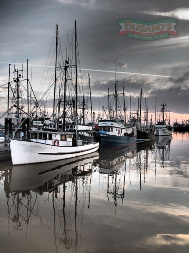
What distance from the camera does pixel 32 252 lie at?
6832 millimetres

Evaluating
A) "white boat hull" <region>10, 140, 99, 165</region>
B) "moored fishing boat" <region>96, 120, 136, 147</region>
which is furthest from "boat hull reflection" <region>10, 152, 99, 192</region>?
"moored fishing boat" <region>96, 120, 136, 147</region>

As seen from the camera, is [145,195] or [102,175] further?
[102,175]

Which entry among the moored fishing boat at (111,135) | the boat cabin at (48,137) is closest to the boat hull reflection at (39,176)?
the boat cabin at (48,137)

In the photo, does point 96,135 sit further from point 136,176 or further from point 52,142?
point 136,176

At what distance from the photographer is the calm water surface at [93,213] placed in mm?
7383

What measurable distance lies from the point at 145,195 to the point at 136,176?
16.1 ft

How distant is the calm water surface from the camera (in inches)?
291

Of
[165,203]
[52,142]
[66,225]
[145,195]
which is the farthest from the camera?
[52,142]

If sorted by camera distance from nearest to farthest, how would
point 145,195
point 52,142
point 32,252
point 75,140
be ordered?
point 32,252 → point 145,195 → point 52,142 → point 75,140

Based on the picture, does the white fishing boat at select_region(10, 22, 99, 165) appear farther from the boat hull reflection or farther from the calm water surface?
the calm water surface

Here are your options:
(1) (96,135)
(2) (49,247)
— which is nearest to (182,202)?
(2) (49,247)

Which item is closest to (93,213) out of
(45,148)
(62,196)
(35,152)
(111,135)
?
(62,196)

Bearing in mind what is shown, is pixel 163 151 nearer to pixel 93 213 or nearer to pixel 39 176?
pixel 39 176

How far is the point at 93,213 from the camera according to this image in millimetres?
10023
